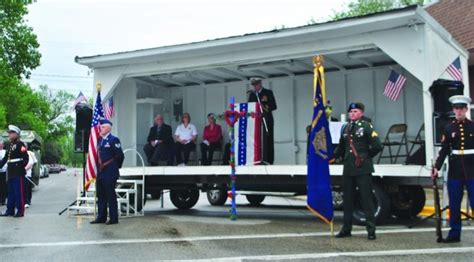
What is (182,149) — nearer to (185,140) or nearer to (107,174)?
(185,140)

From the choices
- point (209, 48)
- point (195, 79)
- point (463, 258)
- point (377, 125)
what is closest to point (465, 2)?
point (377, 125)

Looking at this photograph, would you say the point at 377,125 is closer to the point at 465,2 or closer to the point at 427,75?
the point at 427,75

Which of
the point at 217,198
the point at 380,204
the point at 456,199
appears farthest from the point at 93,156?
the point at 456,199

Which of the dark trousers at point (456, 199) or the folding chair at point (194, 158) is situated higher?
the folding chair at point (194, 158)

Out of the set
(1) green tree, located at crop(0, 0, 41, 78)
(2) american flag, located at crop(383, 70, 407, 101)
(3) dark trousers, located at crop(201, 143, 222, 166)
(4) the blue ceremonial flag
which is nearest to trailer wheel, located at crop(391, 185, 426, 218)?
(2) american flag, located at crop(383, 70, 407, 101)

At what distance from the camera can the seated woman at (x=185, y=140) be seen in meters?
13.9

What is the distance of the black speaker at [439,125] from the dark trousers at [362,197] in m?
1.59

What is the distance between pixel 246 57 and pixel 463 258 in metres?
6.22

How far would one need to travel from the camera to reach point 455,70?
397 inches

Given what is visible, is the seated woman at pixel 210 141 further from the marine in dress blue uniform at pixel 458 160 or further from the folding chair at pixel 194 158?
the marine in dress blue uniform at pixel 458 160

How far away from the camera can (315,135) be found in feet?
28.3

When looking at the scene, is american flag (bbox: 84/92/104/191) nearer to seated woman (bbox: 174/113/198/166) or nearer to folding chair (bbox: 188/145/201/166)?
seated woman (bbox: 174/113/198/166)

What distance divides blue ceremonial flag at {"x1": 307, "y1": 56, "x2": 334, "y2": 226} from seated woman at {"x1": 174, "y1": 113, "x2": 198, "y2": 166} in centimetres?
579

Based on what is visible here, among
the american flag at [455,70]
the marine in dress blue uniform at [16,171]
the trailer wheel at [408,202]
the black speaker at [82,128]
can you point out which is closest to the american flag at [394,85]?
Result: the american flag at [455,70]
